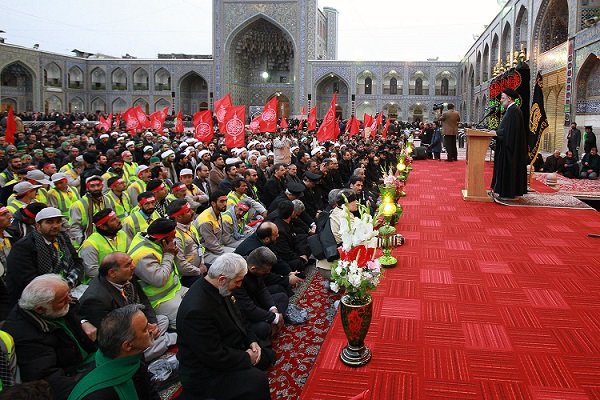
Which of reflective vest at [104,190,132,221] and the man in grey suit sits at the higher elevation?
the man in grey suit

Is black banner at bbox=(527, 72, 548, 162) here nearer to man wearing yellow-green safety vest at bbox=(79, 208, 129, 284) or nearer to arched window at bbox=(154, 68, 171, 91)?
man wearing yellow-green safety vest at bbox=(79, 208, 129, 284)

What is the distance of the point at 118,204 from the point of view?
5.22 m

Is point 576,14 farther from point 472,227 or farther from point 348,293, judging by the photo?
point 348,293

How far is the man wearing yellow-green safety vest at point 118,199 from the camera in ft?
16.9

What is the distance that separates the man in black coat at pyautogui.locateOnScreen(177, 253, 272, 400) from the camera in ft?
7.43

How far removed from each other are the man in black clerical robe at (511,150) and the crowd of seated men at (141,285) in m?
2.26

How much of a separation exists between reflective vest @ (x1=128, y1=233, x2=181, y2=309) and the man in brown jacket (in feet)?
32.0

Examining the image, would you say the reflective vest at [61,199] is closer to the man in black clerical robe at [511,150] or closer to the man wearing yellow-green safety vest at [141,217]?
the man wearing yellow-green safety vest at [141,217]

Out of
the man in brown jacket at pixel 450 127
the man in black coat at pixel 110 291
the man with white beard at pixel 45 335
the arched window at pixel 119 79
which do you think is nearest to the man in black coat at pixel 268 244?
the man in black coat at pixel 110 291

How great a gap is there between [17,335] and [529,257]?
395cm

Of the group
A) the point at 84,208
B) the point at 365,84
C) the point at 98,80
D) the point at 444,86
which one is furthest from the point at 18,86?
the point at 84,208

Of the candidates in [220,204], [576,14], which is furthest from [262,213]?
[576,14]

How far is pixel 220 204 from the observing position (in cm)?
450

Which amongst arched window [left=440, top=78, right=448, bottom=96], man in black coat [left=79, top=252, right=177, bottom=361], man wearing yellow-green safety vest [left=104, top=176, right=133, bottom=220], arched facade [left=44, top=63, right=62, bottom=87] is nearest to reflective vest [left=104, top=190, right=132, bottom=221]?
man wearing yellow-green safety vest [left=104, top=176, right=133, bottom=220]
